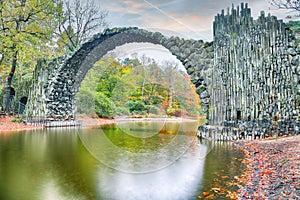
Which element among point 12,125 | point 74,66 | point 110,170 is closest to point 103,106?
point 74,66

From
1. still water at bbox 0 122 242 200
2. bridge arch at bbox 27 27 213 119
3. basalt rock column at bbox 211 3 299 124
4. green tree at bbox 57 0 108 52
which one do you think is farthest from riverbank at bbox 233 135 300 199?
green tree at bbox 57 0 108 52

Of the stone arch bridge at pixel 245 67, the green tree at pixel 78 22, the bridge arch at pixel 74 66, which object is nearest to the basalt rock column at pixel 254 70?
the stone arch bridge at pixel 245 67

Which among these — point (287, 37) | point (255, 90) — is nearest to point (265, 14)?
point (287, 37)

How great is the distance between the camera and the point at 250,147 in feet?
21.0

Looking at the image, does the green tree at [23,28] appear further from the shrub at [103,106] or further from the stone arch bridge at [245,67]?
the stone arch bridge at [245,67]

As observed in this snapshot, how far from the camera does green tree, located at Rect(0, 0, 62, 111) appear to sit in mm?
12070

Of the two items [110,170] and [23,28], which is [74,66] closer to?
[23,28]

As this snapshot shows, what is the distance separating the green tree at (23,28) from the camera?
39.6 feet

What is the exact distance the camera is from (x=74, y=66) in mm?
13539

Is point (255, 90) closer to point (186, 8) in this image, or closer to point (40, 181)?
point (186, 8)

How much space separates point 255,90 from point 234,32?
6.11 ft

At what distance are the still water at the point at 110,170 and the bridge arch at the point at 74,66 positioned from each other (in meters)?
3.77

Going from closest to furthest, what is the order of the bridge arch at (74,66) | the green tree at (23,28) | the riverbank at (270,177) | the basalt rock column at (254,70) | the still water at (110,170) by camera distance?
the riverbank at (270,177), the still water at (110,170), the basalt rock column at (254,70), the bridge arch at (74,66), the green tree at (23,28)

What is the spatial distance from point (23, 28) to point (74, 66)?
10.3 ft
